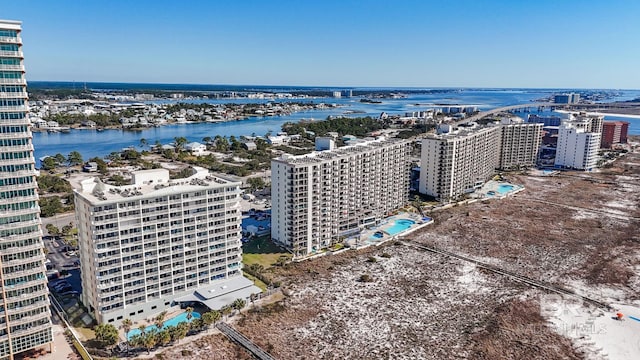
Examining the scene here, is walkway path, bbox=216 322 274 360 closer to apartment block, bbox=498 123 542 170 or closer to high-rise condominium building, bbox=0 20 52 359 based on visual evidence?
high-rise condominium building, bbox=0 20 52 359

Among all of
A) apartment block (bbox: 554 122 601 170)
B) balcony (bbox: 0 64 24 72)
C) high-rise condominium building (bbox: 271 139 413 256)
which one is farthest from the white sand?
apartment block (bbox: 554 122 601 170)

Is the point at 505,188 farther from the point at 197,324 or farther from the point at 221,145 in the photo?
the point at 221,145

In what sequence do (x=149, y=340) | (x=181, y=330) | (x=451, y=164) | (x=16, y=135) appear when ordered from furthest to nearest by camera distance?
(x=451, y=164), (x=181, y=330), (x=149, y=340), (x=16, y=135)

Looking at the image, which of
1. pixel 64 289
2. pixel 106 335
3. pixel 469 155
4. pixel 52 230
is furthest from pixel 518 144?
pixel 106 335

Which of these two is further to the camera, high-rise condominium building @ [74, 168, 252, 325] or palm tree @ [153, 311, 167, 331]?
high-rise condominium building @ [74, 168, 252, 325]

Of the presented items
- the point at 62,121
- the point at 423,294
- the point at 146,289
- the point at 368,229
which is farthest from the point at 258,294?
the point at 62,121

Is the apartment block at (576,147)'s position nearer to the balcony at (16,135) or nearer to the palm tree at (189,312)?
the palm tree at (189,312)

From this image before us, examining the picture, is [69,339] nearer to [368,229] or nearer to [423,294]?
[423,294]
